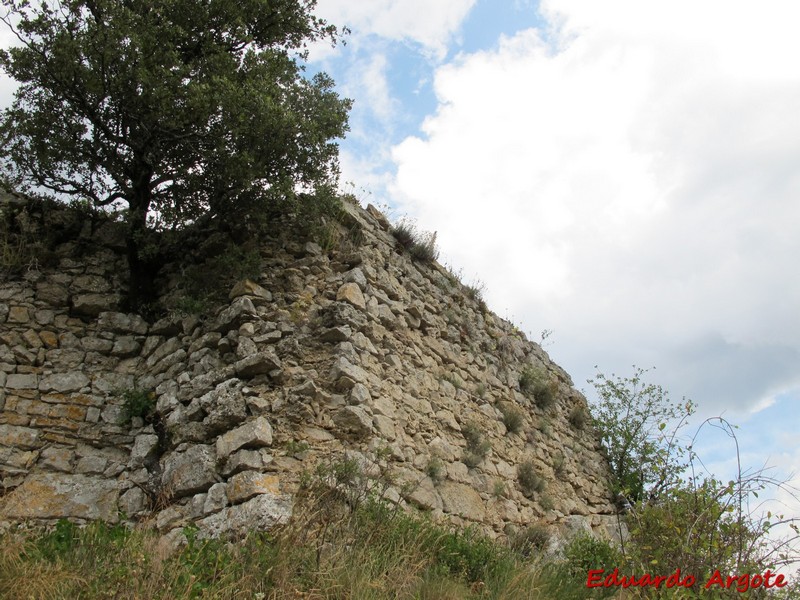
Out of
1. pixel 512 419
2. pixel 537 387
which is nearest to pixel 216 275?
pixel 512 419

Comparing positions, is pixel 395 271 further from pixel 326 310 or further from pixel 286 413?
pixel 286 413

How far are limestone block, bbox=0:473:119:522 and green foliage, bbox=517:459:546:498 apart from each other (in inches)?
209

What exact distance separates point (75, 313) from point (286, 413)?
10.2ft

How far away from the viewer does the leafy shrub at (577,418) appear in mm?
12677

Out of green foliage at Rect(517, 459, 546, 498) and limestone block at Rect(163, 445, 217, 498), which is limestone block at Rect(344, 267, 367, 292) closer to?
limestone block at Rect(163, 445, 217, 498)

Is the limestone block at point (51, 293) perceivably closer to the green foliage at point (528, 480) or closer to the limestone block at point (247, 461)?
the limestone block at point (247, 461)

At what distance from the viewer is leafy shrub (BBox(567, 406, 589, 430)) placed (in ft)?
41.6

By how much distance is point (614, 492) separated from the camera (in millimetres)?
12039

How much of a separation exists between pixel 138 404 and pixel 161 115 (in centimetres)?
326

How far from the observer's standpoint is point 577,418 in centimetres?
1273

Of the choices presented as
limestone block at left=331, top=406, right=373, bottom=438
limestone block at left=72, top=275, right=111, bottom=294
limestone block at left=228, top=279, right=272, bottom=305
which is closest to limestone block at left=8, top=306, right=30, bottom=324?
limestone block at left=72, top=275, right=111, bottom=294

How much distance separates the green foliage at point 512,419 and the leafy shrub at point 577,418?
2.62 meters

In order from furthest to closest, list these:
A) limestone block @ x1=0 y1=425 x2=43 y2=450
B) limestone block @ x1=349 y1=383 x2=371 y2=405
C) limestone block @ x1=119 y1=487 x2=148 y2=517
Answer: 1. limestone block @ x1=349 y1=383 x2=371 y2=405
2. limestone block @ x1=0 y1=425 x2=43 y2=450
3. limestone block @ x1=119 y1=487 x2=148 y2=517

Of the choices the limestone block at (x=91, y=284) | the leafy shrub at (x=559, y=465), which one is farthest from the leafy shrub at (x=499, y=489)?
the limestone block at (x=91, y=284)
